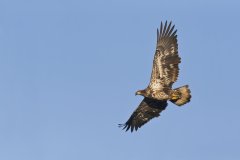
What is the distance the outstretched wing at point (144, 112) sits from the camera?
2361 centimetres

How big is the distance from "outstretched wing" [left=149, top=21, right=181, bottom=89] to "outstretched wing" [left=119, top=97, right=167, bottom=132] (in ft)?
3.66

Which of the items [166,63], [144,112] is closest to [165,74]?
[166,63]

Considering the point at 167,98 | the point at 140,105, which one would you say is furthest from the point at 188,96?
the point at 140,105

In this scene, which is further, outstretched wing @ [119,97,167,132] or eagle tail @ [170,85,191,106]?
outstretched wing @ [119,97,167,132]

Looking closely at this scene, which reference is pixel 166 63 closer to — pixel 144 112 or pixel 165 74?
pixel 165 74

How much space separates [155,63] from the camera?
22750 mm

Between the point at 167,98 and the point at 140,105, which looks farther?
the point at 140,105

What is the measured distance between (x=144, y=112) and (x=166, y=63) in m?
2.52

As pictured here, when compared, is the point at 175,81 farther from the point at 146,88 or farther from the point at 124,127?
the point at 124,127

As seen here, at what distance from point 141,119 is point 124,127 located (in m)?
0.81

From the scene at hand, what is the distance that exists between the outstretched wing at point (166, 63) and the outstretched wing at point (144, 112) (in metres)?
1.12

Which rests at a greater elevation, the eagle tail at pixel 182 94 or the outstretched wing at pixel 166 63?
the outstretched wing at pixel 166 63

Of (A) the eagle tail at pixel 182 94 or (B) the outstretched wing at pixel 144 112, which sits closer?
(A) the eagle tail at pixel 182 94

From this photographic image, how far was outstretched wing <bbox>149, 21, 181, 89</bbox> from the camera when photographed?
74.0 ft
